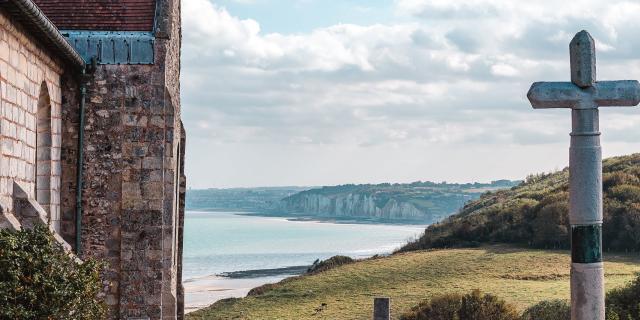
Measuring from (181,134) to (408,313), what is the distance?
430 inches

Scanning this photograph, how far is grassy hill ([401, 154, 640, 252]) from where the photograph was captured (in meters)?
41.5

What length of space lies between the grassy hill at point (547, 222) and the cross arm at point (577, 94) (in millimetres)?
34699

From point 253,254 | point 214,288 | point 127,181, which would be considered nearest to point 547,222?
point 214,288

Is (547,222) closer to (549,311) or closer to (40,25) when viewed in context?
(549,311)

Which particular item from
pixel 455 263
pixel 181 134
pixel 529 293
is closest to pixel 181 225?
pixel 181 134

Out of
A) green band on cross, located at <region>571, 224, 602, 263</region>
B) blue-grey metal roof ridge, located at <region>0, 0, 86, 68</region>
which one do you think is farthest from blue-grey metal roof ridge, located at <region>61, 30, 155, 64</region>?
green band on cross, located at <region>571, 224, 602, 263</region>

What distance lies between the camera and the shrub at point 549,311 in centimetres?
2355

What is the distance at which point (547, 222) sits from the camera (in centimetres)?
4391

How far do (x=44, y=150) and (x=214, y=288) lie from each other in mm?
48275

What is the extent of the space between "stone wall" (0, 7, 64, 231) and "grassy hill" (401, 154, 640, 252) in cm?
3212

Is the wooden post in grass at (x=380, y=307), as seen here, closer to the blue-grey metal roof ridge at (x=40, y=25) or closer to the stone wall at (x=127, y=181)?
the stone wall at (x=127, y=181)

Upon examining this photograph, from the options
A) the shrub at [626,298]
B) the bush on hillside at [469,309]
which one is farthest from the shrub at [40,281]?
the bush on hillside at [469,309]

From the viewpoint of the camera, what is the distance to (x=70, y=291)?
982 centimetres

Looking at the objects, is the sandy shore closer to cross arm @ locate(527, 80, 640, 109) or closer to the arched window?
the arched window
